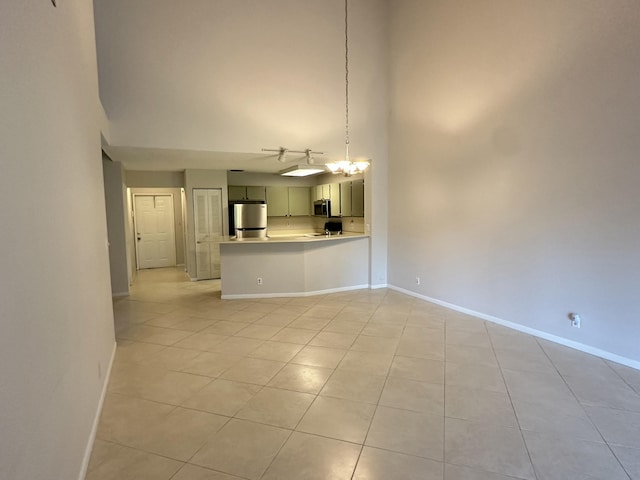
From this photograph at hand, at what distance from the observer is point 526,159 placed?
388cm

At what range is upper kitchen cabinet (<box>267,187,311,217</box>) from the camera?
844 centimetres

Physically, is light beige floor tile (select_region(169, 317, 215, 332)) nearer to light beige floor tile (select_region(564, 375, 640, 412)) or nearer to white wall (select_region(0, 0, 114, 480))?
white wall (select_region(0, 0, 114, 480))

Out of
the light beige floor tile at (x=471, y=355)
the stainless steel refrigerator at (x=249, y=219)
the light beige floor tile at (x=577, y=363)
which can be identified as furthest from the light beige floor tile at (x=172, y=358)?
the stainless steel refrigerator at (x=249, y=219)

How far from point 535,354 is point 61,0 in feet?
15.5

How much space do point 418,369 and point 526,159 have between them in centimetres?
261

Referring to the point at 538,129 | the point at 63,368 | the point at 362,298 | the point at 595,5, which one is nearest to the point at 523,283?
the point at 538,129

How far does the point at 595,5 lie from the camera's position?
3215 millimetres

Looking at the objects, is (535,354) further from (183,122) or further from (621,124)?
(183,122)

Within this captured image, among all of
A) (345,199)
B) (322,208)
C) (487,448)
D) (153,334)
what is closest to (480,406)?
(487,448)

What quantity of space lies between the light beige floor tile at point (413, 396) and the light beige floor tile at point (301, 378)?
1.79 feet

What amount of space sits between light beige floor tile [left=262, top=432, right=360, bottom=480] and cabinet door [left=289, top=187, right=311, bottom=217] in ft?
22.1

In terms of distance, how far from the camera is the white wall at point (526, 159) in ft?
10.4

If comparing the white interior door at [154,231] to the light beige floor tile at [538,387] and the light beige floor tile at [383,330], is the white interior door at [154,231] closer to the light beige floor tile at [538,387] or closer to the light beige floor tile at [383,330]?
the light beige floor tile at [383,330]

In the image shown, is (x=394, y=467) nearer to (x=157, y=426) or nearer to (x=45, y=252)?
(x=157, y=426)
